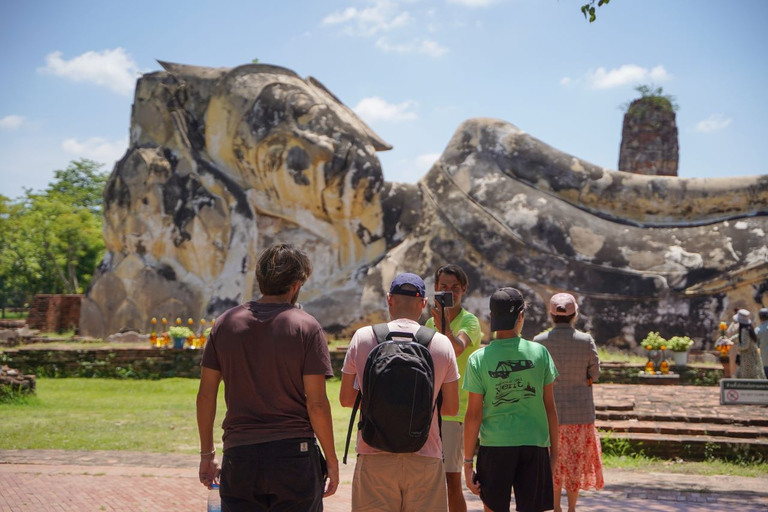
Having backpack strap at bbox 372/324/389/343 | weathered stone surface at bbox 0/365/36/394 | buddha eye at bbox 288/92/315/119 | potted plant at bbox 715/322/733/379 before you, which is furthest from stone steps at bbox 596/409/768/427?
buddha eye at bbox 288/92/315/119

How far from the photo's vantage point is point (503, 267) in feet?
49.6

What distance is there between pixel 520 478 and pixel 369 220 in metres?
12.8

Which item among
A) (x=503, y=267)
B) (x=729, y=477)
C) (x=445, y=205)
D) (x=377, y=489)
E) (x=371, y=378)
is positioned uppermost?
(x=445, y=205)

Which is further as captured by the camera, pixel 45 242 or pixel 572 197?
pixel 45 242

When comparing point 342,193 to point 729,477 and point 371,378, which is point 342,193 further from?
point 371,378

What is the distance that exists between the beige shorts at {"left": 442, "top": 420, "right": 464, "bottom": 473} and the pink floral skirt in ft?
2.25

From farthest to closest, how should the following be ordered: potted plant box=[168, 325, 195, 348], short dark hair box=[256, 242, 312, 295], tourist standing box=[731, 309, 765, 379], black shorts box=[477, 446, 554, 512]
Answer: potted plant box=[168, 325, 195, 348], tourist standing box=[731, 309, 765, 379], black shorts box=[477, 446, 554, 512], short dark hair box=[256, 242, 312, 295]

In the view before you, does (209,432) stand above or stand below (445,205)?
below

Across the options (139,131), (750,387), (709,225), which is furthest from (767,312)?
(139,131)

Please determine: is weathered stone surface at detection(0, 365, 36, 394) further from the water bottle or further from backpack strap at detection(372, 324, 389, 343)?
backpack strap at detection(372, 324, 389, 343)

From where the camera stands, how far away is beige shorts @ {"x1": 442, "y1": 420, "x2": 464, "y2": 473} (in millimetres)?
4566

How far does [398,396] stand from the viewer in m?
3.26

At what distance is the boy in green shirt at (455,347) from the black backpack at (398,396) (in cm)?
105

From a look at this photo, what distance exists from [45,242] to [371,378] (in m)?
34.8
